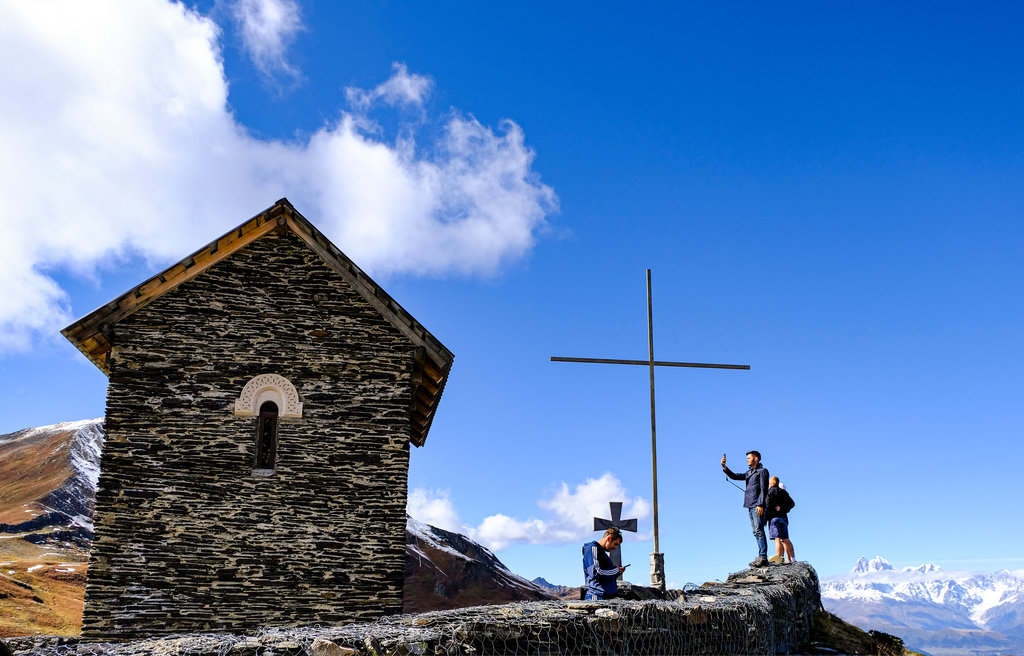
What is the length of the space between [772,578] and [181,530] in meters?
10.9

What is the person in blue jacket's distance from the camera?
12.4 metres

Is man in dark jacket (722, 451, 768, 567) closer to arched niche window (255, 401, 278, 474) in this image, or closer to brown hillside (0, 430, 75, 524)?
arched niche window (255, 401, 278, 474)

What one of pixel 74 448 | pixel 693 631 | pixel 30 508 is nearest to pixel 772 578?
pixel 693 631

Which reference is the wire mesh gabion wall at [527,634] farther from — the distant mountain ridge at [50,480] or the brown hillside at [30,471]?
the brown hillside at [30,471]

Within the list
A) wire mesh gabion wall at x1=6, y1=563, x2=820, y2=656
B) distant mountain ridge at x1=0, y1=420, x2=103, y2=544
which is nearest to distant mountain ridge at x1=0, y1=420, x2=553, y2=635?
distant mountain ridge at x1=0, y1=420, x2=103, y2=544

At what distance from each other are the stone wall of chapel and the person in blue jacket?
4.16 meters

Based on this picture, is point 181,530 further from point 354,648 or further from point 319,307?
point 354,648

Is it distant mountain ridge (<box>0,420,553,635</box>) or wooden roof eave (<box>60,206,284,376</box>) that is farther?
distant mountain ridge (<box>0,420,553,635</box>)

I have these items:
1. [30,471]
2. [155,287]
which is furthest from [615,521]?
[30,471]

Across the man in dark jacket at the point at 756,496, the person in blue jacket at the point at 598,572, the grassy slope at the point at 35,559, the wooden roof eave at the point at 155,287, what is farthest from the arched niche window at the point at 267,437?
the grassy slope at the point at 35,559

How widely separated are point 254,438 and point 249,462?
0.44 m

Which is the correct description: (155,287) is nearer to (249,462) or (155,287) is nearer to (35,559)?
(249,462)

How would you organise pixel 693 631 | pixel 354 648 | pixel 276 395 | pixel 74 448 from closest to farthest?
1. pixel 354 648
2. pixel 693 631
3. pixel 276 395
4. pixel 74 448

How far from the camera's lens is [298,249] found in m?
16.5
